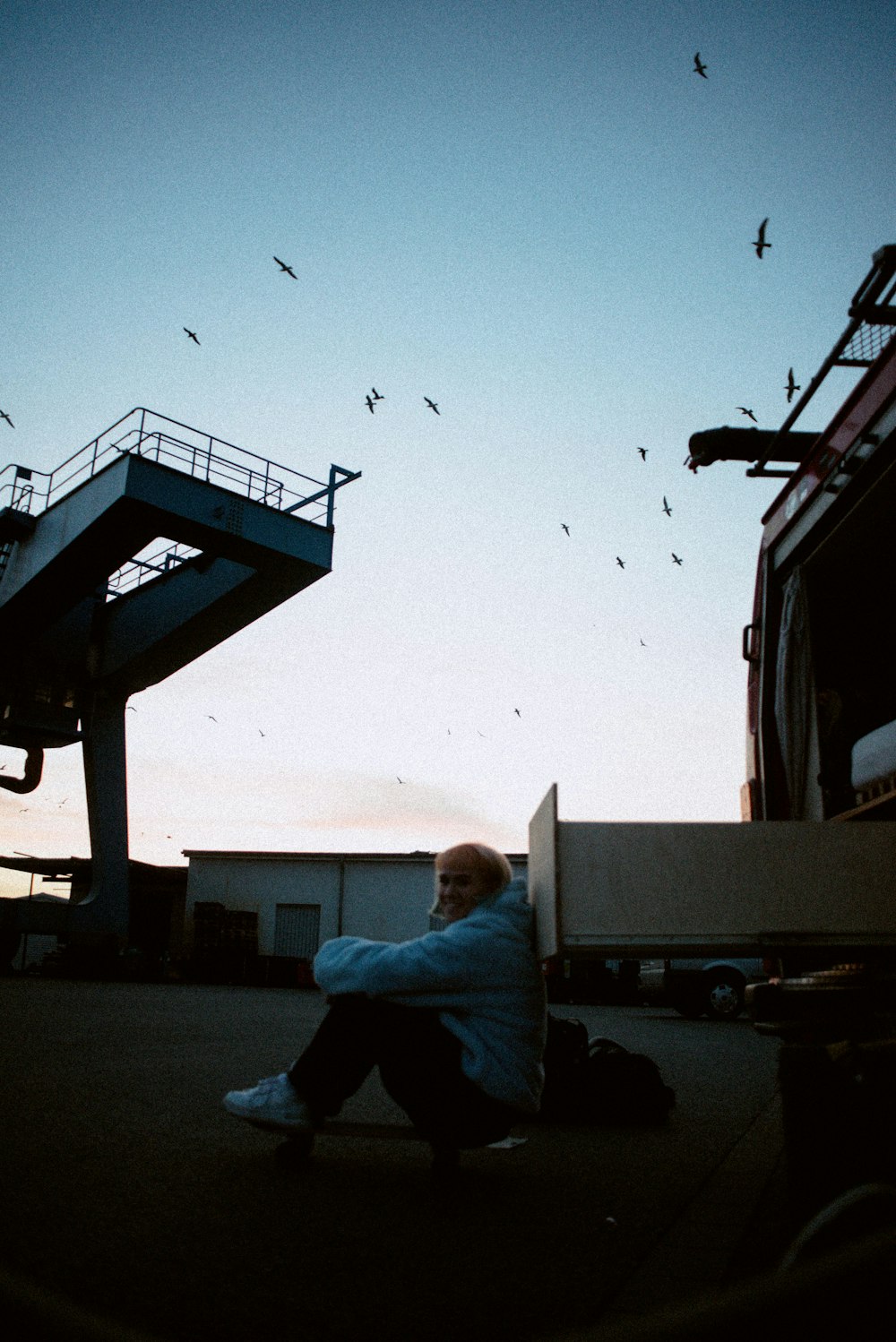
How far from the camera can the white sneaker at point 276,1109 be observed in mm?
2320

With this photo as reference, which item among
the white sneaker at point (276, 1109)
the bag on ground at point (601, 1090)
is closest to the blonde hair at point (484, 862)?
the white sneaker at point (276, 1109)

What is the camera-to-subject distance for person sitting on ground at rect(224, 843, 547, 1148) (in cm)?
224

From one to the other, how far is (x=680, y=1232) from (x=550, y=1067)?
1767mm

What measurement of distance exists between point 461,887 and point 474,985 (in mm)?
292

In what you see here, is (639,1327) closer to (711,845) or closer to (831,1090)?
(831,1090)

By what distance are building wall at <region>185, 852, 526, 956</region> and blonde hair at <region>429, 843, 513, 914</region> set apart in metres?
24.0

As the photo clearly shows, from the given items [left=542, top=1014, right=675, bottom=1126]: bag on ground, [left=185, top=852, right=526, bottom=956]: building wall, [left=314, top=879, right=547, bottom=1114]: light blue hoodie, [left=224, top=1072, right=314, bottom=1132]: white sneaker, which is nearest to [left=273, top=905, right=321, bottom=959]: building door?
[left=185, top=852, right=526, bottom=956]: building wall

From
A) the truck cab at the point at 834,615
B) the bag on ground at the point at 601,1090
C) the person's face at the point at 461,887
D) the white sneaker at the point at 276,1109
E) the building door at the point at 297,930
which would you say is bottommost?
the building door at the point at 297,930

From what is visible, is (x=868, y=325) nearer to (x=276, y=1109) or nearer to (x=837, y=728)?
(x=837, y=728)

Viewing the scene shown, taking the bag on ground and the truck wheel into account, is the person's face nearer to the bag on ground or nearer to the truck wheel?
the bag on ground

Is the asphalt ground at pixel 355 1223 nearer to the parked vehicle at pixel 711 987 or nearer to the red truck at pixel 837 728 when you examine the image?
the red truck at pixel 837 728

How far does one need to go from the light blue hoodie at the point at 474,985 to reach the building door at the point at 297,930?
86.1 ft

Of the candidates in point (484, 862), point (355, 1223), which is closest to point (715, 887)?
point (484, 862)

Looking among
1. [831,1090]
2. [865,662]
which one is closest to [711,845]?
[831,1090]
